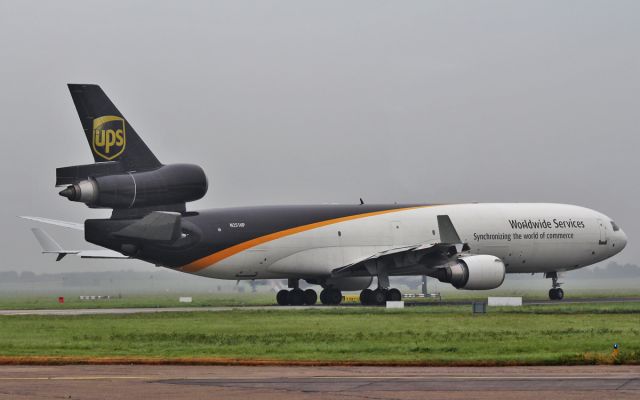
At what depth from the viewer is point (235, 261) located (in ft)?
183

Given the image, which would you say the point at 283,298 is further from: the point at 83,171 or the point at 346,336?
the point at 346,336

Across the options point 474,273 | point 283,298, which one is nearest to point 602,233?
point 474,273

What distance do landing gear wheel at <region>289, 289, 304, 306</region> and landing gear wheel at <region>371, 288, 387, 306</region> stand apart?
498 cm

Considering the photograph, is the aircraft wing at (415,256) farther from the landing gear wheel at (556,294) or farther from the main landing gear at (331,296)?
the landing gear wheel at (556,294)

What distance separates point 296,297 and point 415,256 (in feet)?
25.4

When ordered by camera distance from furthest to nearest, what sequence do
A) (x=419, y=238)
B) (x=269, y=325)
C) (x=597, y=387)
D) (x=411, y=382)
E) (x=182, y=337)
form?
(x=419, y=238)
(x=269, y=325)
(x=182, y=337)
(x=411, y=382)
(x=597, y=387)

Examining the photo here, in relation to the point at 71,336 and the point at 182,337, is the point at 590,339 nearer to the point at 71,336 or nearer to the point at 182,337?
the point at 182,337

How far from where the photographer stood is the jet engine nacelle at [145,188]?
4388cm

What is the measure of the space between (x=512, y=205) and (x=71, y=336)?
35.1 m

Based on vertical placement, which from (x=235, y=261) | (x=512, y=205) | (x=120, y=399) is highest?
(x=512, y=205)

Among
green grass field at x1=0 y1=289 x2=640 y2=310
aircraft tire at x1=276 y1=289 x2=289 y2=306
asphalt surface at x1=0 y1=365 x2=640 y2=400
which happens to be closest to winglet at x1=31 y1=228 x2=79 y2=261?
green grass field at x1=0 y1=289 x2=640 y2=310

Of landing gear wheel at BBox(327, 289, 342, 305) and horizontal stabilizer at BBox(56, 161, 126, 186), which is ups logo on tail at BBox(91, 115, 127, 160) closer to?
horizontal stabilizer at BBox(56, 161, 126, 186)

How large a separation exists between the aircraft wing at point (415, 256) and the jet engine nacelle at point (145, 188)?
13.6m

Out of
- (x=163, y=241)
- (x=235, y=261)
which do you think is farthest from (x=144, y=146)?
(x=235, y=261)
